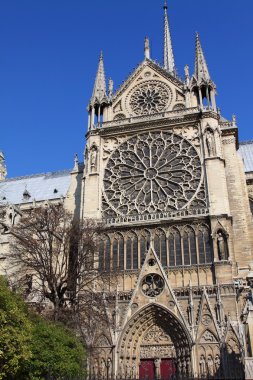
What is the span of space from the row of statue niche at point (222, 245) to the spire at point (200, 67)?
12289 mm

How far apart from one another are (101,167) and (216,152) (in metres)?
8.18

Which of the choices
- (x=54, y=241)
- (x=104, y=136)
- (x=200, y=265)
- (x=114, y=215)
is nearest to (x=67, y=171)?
(x=104, y=136)

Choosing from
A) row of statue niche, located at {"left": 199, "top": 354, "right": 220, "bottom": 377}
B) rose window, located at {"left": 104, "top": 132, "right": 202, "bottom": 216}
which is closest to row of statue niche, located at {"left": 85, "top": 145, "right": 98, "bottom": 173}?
rose window, located at {"left": 104, "top": 132, "right": 202, "bottom": 216}

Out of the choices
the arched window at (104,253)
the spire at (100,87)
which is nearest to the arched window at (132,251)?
the arched window at (104,253)

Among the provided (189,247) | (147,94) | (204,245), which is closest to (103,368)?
(189,247)

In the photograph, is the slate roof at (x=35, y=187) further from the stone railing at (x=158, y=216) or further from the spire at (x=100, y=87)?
the stone railing at (x=158, y=216)

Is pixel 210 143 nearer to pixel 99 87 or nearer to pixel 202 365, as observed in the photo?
pixel 99 87

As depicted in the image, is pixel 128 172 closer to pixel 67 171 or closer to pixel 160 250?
pixel 160 250

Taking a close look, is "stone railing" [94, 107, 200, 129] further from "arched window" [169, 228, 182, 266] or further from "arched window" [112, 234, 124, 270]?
"arched window" [112, 234, 124, 270]

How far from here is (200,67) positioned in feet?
107

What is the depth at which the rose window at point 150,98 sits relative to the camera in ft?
108

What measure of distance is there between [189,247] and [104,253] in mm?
5417

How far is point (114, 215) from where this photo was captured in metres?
29.2

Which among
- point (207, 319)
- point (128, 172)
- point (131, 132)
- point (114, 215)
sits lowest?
point (207, 319)
